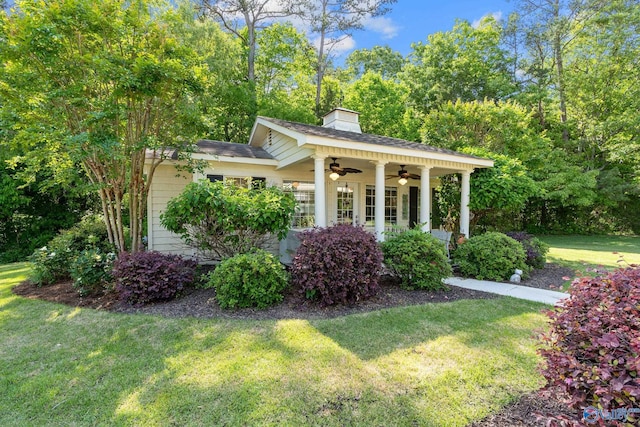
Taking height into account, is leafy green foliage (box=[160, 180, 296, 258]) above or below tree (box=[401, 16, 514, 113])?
below

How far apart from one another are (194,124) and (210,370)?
5.30m

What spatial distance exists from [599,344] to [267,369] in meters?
2.65

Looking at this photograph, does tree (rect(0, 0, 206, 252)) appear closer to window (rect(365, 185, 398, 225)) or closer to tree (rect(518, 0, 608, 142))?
window (rect(365, 185, 398, 225))

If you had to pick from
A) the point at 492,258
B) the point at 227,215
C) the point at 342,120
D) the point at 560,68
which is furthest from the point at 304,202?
the point at 560,68

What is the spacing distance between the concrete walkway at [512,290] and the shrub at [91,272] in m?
6.96

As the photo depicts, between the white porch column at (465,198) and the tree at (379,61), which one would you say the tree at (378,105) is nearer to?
the tree at (379,61)

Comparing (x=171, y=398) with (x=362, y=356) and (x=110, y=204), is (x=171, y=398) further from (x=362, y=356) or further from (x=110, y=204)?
(x=110, y=204)

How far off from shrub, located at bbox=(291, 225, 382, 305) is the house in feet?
4.62

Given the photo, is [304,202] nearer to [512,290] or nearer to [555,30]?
[512,290]

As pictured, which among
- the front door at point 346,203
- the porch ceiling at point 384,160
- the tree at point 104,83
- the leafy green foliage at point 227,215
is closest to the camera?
the tree at point 104,83

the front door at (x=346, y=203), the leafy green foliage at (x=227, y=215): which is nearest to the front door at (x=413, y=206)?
the front door at (x=346, y=203)

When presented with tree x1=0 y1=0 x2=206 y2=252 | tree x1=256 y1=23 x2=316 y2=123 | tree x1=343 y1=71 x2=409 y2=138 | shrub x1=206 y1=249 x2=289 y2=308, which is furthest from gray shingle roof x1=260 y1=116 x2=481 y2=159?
tree x1=256 y1=23 x2=316 y2=123

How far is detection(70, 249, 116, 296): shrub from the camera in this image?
5.64 m

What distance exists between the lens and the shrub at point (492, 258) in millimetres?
6773
